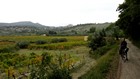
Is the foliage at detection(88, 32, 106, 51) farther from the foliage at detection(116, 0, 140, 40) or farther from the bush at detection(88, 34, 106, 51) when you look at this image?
the foliage at detection(116, 0, 140, 40)

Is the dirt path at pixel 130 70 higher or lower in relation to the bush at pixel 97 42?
higher

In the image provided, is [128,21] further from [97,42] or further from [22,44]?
[22,44]

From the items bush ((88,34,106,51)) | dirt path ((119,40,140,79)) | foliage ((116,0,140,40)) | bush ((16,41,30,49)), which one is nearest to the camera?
dirt path ((119,40,140,79))

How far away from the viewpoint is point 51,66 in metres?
23.1

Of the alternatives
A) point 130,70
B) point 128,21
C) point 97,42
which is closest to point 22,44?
point 97,42

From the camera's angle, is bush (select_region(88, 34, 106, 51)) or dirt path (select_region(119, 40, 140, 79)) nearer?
dirt path (select_region(119, 40, 140, 79))

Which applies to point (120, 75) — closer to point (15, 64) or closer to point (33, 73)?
point (33, 73)

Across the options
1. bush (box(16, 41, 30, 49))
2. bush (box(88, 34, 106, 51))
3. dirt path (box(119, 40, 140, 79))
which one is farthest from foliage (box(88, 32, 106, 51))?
dirt path (box(119, 40, 140, 79))

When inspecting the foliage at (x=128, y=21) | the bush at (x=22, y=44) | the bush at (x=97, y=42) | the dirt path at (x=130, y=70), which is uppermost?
the foliage at (x=128, y=21)

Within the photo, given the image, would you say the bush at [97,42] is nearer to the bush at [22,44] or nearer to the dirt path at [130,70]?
the bush at [22,44]

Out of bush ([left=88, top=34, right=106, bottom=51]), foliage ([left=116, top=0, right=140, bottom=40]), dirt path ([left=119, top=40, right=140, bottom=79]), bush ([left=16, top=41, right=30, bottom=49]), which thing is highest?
foliage ([left=116, top=0, right=140, bottom=40])

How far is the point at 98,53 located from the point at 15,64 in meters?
13.0

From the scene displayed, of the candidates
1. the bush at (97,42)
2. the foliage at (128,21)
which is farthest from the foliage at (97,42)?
the foliage at (128,21)

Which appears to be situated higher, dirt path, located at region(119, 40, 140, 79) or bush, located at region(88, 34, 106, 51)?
dirt path, located at region(119, 40, 140, 79)
